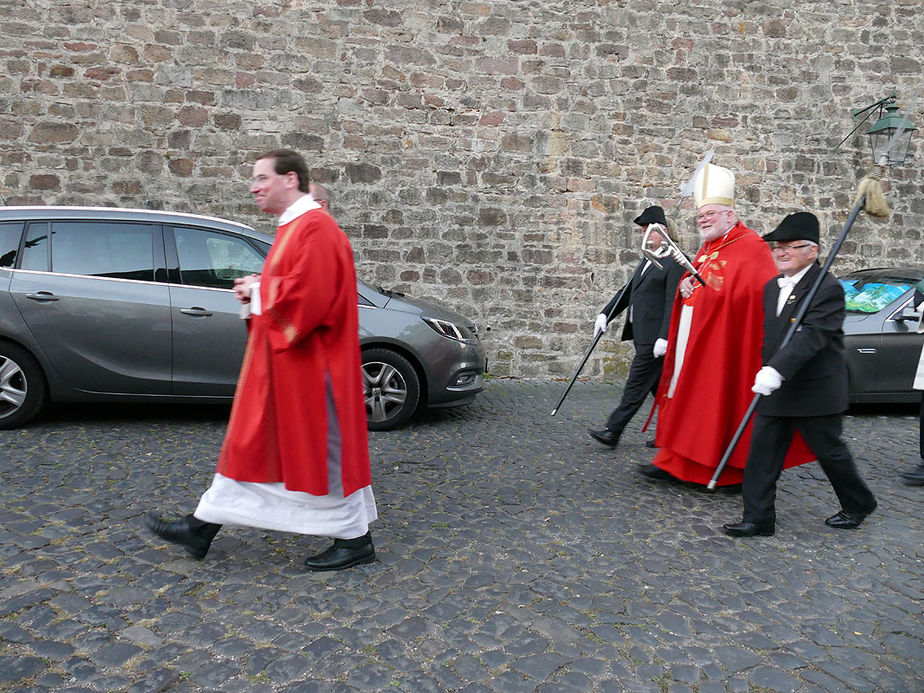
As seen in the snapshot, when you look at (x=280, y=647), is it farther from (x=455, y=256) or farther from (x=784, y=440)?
(x=455, y=256)

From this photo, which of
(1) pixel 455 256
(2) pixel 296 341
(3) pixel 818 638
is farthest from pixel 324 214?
(1) pixel 455 256

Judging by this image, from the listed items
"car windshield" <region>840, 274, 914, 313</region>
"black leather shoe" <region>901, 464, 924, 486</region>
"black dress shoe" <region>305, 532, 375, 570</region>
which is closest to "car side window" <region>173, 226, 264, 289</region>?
"black dress shoe" <region>305, 532, 375, 570</region>

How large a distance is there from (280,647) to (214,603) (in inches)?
19.2

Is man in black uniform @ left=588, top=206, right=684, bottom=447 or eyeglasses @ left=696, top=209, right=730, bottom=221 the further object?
man in black uniform @ left=588, top=206, right=684, bottom=447

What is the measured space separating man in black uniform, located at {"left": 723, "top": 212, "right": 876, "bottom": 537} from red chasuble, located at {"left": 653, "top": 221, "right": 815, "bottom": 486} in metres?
0.61

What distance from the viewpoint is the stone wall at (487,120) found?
9266 mm

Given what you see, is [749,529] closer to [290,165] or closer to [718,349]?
[718,349]

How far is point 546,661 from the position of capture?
2.73 meters

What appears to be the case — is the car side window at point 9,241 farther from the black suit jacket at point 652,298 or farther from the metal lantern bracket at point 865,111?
the metal lantern bracket at point 865,111

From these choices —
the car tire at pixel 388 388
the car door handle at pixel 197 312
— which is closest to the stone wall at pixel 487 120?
the car tire at pixel 388 388

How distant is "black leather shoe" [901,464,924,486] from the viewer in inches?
207

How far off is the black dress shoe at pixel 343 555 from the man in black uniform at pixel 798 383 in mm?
1955

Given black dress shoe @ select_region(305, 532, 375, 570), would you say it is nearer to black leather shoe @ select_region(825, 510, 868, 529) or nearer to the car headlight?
black leather shoe @ select_region(825, 510, 868, 529)

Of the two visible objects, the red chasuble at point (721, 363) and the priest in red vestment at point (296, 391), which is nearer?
the priest in red vestment at point (296, 391)
